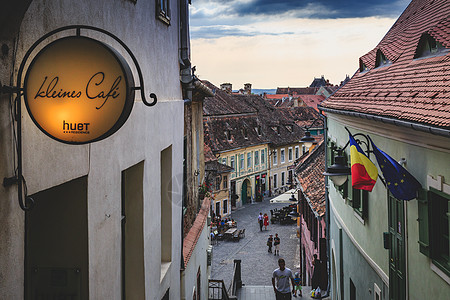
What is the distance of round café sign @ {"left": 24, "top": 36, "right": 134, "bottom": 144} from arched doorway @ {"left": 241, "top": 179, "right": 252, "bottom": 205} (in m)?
47.8

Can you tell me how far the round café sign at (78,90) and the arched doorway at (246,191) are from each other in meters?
47.8

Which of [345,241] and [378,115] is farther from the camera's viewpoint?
[345,241]

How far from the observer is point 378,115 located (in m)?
8.16

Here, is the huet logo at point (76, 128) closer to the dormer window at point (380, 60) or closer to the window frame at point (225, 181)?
the dormer window at point (380, 60)

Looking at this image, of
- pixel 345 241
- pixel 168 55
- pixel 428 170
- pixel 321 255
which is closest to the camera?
pixel 428 170

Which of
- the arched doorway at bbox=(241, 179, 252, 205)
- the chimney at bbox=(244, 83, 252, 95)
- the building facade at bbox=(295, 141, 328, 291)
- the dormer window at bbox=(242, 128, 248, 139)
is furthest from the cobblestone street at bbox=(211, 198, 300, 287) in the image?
the chimney at bbox=(244, 83, 252, 95)

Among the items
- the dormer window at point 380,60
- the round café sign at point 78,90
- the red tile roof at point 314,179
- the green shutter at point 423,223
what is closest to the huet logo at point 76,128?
the round café sign at point 78,90

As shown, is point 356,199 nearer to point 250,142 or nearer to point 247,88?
point 250,142

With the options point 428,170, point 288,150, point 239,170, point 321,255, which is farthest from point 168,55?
point 288,150

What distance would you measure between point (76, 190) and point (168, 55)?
5663mm

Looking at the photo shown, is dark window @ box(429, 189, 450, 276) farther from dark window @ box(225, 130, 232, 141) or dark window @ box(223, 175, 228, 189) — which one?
dark window @ box(225, 130, 232, 141)

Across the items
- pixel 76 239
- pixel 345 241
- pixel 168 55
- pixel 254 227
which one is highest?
pixel 168 55

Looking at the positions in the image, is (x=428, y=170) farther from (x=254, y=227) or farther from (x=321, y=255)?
(x=254, y=227)

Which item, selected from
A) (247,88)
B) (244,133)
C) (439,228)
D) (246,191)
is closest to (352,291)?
(439,228)
